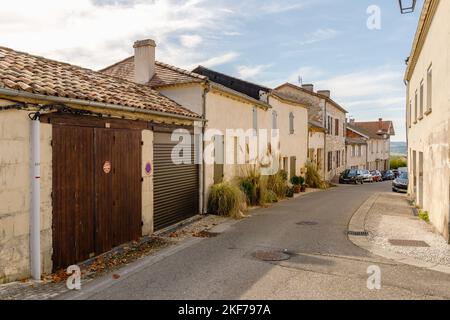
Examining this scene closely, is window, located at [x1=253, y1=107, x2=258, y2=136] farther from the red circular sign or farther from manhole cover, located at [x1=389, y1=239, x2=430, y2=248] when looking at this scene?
the red circular sign

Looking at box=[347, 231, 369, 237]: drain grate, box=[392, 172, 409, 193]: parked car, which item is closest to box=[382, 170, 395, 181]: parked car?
Result: box=[392, 172, 409, 193]: parked car

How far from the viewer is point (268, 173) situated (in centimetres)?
1786

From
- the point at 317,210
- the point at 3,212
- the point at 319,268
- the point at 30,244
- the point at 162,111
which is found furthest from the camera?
the point at 317,210

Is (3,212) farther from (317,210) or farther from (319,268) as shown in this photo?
(317,210)

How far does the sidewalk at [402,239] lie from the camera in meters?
7.24

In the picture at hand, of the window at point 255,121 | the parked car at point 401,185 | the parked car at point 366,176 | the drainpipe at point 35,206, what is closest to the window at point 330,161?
the parked car at point 366,176

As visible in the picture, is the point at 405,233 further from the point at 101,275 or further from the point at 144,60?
the point at 144,60

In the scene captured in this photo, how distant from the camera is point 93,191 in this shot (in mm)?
7430

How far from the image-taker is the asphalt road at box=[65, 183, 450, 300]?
540 cm

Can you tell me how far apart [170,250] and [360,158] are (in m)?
41.2

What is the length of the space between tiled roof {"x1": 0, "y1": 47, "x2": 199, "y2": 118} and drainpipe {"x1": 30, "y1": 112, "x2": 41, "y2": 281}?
662 millimetres

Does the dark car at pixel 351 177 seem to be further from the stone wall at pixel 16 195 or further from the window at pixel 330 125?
the stone wall at pixel 16 195
